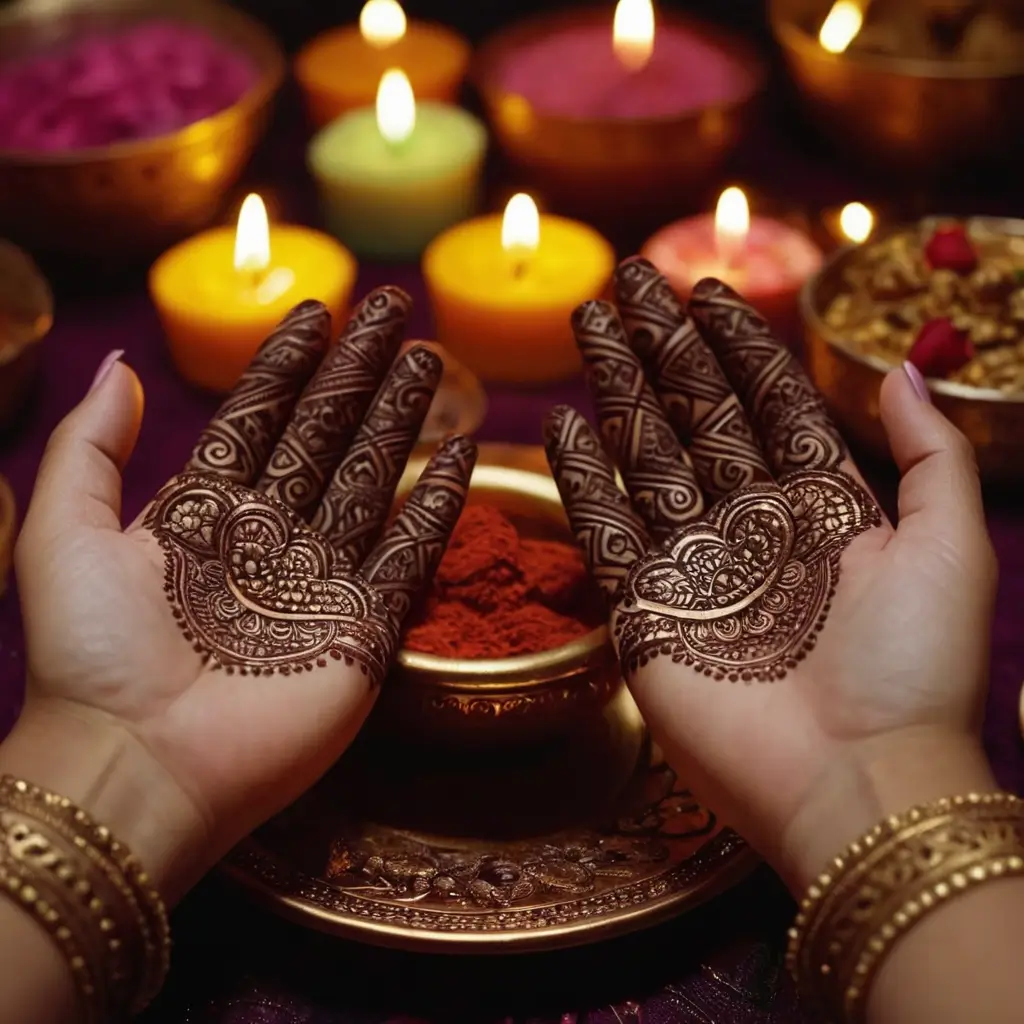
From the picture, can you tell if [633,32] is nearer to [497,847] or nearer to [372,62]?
[372,62]

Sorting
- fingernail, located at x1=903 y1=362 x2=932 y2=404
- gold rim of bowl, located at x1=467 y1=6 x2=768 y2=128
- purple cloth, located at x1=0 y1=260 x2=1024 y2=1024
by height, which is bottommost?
purple cloth, located at x1=0 y1=260 x2=1024 y2=1024

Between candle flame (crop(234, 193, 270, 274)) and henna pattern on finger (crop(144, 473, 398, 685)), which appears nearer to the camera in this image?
henna pattern on finger (crop(144, 473, 398, 685))

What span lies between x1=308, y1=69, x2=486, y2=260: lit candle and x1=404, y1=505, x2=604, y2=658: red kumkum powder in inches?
26.1

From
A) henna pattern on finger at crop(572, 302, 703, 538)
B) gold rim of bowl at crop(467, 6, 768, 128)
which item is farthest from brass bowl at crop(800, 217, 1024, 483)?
gold rim of bowl at crop(467, 6, 768, 128)

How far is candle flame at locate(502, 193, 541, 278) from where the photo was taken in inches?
55.7

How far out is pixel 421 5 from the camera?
1.99 metres

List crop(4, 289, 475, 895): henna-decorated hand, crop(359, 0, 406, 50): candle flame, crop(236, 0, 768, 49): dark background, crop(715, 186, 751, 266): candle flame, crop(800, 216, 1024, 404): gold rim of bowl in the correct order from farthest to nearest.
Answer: crop(236, 0, 768, 49): dark background → crop(359, 0, 406, 50): candle flame → crop(715, 186, 751, 266): candle flame → crop(800, 216, 1024, 404): gold rim of bowl → crop(4, 289, 475, 895): henna-decorated hand

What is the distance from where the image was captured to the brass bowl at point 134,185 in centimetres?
143

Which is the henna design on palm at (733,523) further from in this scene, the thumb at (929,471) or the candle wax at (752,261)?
the candle wax at (752,261)

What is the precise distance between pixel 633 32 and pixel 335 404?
2.68 ft

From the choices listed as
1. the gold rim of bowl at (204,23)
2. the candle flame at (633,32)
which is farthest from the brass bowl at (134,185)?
the candle flame at (633,32)

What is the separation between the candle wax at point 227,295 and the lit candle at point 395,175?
148 millimetres

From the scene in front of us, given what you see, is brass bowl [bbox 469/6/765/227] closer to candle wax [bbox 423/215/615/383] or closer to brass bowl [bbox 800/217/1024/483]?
candle wax [bbox 423/215/615/383]

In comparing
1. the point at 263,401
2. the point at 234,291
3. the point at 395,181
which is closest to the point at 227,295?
the point at 234,291
